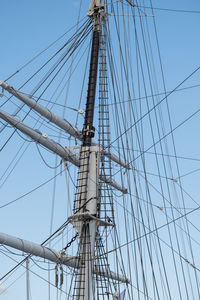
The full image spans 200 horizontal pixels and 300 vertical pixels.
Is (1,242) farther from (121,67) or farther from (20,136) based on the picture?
(121,67)

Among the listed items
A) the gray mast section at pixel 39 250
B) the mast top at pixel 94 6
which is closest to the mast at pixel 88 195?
the gray mast section at pixel 39 250

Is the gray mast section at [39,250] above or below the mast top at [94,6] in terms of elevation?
below

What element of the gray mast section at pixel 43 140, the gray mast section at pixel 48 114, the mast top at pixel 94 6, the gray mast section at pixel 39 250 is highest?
the mast top at pixel 94 6

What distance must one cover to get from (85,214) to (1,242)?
285 centimetres

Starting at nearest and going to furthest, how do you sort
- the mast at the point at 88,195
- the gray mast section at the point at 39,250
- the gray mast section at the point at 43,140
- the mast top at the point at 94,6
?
1. the mast at the point at 88,195
2. the gray mast section at the point at 39,250
3. the gray mast section at the point at 43,140
4. the mast top at the point at 94,6

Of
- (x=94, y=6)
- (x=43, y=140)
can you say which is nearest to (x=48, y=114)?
(x=43, y=140)

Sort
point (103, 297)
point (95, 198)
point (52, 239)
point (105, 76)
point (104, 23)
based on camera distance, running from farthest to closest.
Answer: point (104, 23) < point (105, 76) < point (52, 239) < point (95, 198) < point (103, 297)

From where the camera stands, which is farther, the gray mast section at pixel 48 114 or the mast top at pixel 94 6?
the mast top at pixel 94 6

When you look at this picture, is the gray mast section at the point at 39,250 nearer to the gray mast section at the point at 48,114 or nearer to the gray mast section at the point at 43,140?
the gray mast section at the point at 43,140

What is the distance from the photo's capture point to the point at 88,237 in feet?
46.9

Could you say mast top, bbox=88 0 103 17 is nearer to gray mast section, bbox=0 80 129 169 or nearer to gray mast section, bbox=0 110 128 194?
gray mast section, bbox=0 80 129 169

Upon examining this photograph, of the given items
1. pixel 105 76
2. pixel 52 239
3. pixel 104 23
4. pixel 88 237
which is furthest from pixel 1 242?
pixel 104 23

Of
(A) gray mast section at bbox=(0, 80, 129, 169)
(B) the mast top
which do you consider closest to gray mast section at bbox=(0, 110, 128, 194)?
(A) gray mast section at bbox=(0, 80, 129, 169)

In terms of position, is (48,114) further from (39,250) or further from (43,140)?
(39,250)
